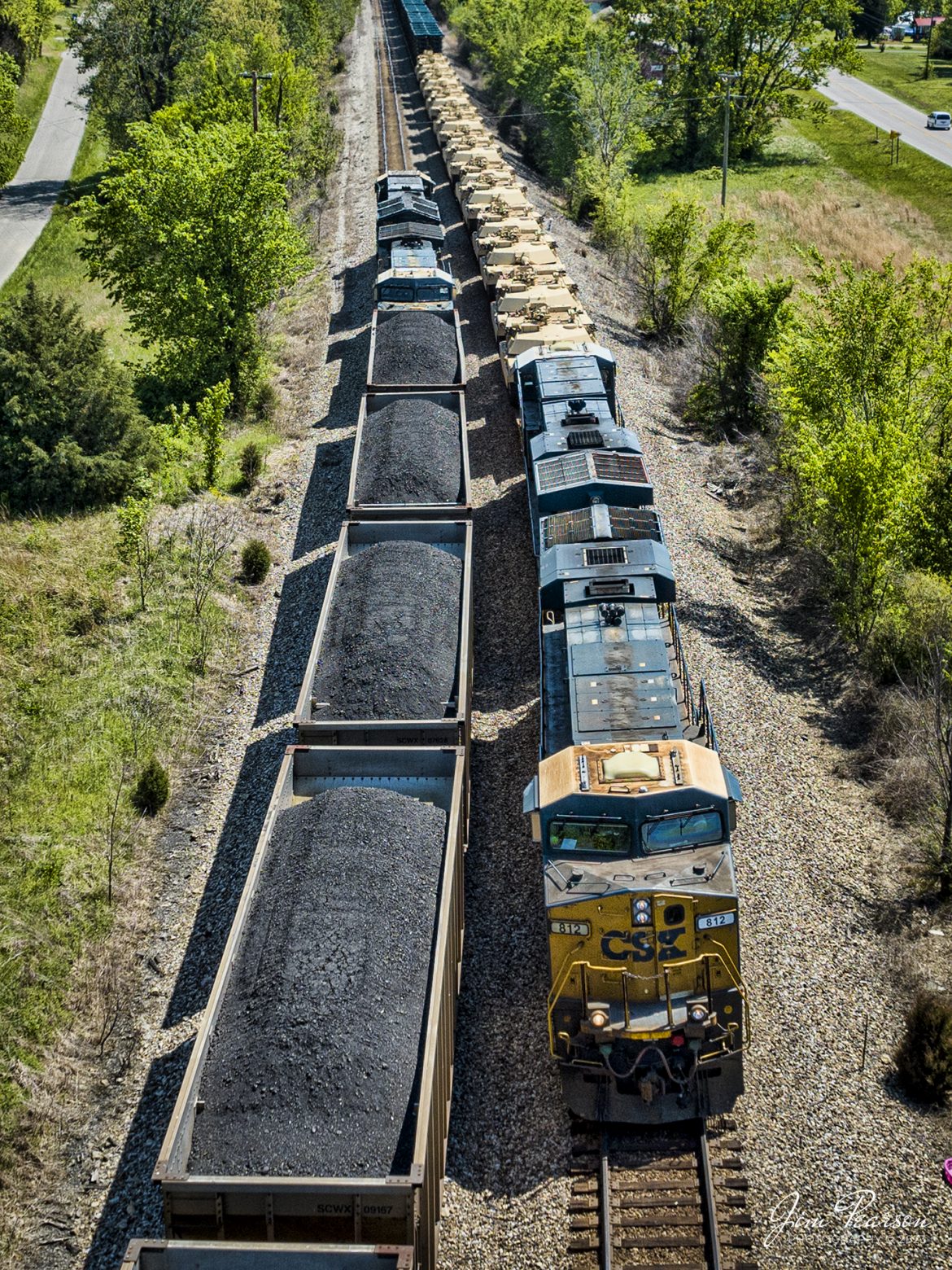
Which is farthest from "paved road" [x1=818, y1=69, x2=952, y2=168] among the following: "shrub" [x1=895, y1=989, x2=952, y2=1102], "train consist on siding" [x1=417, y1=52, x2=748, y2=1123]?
"shrub" [x1=895, y1=989, x2=952, y2=1102]

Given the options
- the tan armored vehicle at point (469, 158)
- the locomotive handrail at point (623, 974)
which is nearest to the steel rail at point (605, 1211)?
the locomotive handrail at point (623, 974)

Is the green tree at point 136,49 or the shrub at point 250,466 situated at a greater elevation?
the green tree at point 136,49

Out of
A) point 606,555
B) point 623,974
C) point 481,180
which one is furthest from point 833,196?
point 623,974

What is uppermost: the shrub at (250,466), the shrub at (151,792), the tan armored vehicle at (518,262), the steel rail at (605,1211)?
the tan armored vehicle at (518,262)

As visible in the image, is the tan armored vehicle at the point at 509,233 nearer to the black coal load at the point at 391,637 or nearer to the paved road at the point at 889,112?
the black coal load at the point at 391,637

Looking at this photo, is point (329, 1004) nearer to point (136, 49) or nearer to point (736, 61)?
point (136, 49)

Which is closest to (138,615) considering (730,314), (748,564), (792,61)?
(748,564)

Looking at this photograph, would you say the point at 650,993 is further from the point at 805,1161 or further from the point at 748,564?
the point at 748,564
